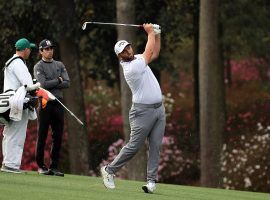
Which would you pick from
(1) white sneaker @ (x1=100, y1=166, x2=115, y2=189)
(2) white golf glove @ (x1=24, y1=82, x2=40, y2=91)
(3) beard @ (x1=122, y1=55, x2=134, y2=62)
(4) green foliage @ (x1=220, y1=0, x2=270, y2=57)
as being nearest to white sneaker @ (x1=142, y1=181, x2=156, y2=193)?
(1) white sneaker @ (x1=100, y1=166, x2=115, y2=189)

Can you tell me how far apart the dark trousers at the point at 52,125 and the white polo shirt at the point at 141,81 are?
2421mm

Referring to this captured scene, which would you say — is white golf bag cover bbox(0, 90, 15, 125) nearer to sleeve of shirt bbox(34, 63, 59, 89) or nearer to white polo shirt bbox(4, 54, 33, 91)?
white polo shirt bbox(4, 54, 33, 91)

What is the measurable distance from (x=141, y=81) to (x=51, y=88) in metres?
2.50

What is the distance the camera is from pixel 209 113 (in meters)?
22.7

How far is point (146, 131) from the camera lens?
44.9 feet

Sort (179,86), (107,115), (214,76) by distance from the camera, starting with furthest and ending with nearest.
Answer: (179,86)
(107,115)
(214,76)

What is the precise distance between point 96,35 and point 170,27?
2.36 meters

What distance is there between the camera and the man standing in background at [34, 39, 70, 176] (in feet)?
51.0

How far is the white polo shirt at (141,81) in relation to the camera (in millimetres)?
13383

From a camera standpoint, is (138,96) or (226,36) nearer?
(138,96)

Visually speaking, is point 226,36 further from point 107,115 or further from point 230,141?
point 107,115

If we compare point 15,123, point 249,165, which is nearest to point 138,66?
point 15,123

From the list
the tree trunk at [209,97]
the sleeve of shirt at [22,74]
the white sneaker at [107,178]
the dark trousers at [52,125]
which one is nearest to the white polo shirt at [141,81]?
the white sneaker at [107,178]

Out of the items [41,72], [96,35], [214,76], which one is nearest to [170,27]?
[96,35]
